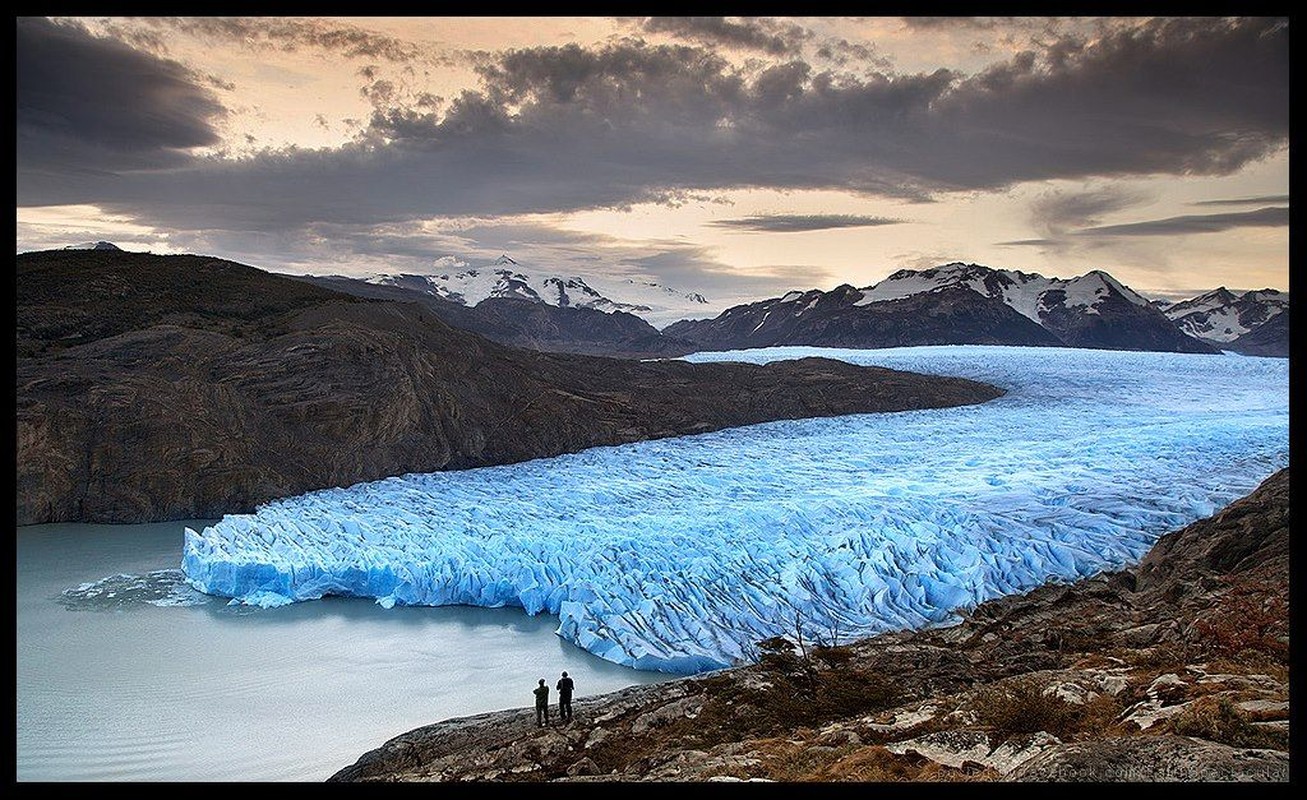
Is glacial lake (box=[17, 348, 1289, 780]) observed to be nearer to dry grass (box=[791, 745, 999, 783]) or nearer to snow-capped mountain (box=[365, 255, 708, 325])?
dry grass (box=[791, 745, 999, 783])

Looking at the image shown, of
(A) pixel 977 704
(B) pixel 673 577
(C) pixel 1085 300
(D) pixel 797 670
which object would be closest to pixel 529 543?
(B) pixel 673 577

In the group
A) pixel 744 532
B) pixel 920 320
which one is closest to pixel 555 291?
pixel 920 320

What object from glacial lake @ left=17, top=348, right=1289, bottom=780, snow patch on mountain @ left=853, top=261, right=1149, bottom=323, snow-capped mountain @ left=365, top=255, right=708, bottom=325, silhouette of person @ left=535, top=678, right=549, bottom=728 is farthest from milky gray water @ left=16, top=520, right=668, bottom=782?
snow-capped mountain @ left=365, top=255, right=708, bottom=325

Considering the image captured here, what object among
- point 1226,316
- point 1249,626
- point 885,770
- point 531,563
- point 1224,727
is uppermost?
point 1226,316

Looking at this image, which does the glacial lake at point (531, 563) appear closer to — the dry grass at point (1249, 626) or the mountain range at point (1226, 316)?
the dry grass at point (1249, 626)

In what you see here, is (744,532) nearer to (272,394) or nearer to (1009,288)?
(272,394)

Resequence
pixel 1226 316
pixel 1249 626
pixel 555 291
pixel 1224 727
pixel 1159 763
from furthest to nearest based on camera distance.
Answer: pixel 555 291 < pixel 1226 316 < pixel 1249 626 < pixel 1224 727 < pixel 1159 763

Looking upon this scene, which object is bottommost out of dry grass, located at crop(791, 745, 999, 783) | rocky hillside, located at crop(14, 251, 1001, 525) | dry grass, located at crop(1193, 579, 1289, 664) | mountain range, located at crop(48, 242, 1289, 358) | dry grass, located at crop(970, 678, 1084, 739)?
dry grass, located at crop(791, 745, 999, 783)
